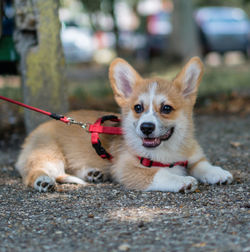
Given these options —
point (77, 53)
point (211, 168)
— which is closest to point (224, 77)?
point (211, 168)

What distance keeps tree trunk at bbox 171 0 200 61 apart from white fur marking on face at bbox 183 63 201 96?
371 inches

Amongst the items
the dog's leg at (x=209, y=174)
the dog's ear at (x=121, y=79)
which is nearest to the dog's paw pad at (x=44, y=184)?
the dog's ear at (x=121, y=79)

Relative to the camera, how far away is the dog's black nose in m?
3.81

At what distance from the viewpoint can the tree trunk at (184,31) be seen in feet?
43.8

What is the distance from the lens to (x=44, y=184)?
4031mm

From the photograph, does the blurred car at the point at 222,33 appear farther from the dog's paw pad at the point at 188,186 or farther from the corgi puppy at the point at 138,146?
the dog's paw pad at the point at 188,186

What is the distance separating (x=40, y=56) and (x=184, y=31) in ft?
28.7

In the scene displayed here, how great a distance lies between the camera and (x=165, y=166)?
13.7 feet

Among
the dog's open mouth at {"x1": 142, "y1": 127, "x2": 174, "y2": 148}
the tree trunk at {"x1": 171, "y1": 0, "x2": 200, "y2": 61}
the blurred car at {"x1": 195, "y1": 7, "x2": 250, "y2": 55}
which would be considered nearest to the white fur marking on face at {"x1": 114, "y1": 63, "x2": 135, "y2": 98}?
the dog's open mouth at {"x1": 142, "y1": 127, "x2": 174, "y2": 148}

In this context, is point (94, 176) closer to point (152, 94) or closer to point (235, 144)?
point (152, 94)

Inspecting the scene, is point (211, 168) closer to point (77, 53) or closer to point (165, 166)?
point (165, 166)

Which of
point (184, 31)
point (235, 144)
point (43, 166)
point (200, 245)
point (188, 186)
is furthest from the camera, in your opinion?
point (184, 31)

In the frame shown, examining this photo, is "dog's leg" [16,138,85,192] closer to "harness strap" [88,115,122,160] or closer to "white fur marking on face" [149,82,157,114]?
"harness strap" [88,115,122,160]

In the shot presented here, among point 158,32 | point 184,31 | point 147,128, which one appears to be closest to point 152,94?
point 147,128
